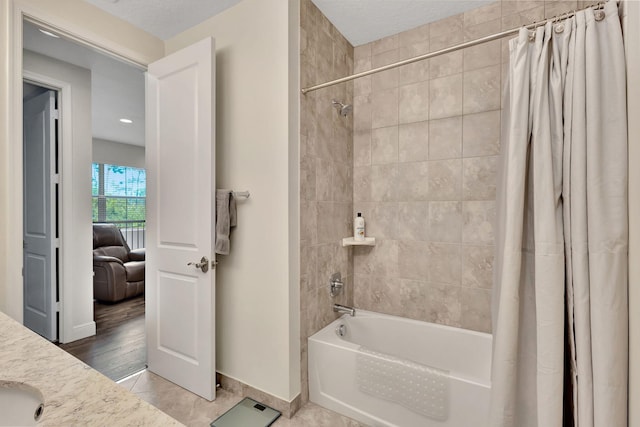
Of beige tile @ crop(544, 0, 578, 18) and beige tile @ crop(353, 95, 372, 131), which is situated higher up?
beige tile @ crop(544, 0, 578, 18)

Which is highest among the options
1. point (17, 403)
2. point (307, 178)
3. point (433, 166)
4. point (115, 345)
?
point (433, 166)

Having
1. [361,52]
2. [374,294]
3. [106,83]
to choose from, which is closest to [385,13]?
[361,52]

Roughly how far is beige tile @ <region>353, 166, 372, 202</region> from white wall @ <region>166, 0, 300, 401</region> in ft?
2.54

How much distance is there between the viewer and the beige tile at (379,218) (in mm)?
2246

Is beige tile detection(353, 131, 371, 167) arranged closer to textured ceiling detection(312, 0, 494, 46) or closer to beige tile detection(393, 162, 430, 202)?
beige tile detection(393, 162, 430, 202)

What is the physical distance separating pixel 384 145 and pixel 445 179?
0.52 metres

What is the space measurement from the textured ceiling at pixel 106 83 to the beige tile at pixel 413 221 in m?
2.48

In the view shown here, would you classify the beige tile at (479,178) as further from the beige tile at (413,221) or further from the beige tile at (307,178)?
the beige tile at (307,178)

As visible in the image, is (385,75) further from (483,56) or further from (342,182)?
(342,182)

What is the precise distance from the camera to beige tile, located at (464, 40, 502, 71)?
187 centimetres

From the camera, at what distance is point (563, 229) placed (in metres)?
1.06

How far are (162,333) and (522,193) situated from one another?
2342mm

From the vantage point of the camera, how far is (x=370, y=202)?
2344 millimetres

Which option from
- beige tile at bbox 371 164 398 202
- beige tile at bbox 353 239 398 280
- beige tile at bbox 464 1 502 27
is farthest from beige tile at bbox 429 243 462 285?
beige tile at bbox 464 1 502 27
